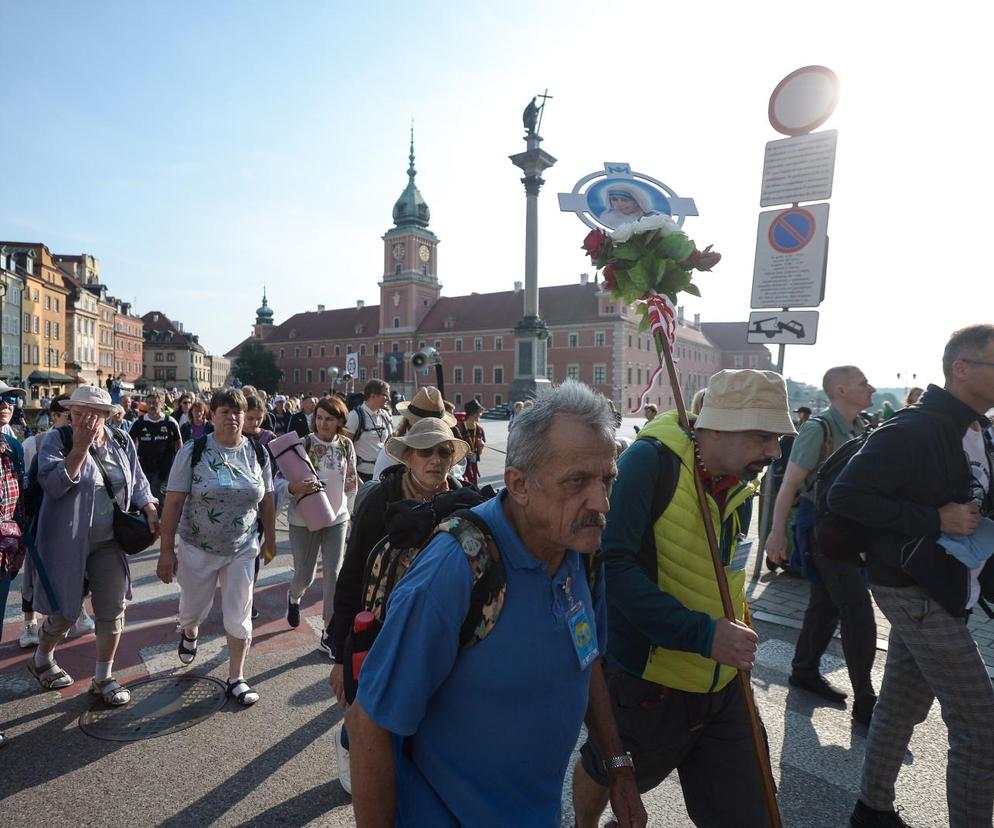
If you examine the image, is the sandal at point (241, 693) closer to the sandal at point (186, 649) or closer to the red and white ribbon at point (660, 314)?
the sandal at point (186, 649)

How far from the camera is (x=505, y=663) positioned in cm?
147

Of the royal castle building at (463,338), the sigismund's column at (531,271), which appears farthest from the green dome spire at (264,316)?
the sigismund's column at (531,271)

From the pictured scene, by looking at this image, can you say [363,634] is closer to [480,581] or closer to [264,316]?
[480,581]

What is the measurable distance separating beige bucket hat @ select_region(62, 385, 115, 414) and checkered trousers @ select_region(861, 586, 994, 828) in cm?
418

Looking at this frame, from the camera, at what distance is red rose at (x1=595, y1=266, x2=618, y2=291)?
102 inches

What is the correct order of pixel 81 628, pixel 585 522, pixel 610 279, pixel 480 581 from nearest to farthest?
pixel 480 581 < pixel 585 522 < pixel 610 279 < pixel 81 628

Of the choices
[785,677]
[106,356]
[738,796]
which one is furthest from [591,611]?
[106,356]

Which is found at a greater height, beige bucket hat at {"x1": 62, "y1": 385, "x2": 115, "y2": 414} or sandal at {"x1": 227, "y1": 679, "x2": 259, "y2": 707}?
beige bucket hat at {"x1": 62, "y1": 385, "x2": 115, "y2": 414}

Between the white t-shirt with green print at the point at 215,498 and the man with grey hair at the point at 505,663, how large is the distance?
2.97 meters

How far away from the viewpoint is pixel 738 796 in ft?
7.00

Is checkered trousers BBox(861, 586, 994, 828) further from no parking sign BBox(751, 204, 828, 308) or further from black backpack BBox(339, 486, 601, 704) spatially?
no parking sign BBox(751, 204, 828, 308)

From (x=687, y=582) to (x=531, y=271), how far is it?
37441mm

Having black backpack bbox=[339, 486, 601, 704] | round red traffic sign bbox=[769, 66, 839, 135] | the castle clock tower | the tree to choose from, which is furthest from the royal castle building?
black backpack bbox=[339, 486, 601, 704]

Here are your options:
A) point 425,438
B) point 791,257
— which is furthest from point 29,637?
point 791,257
